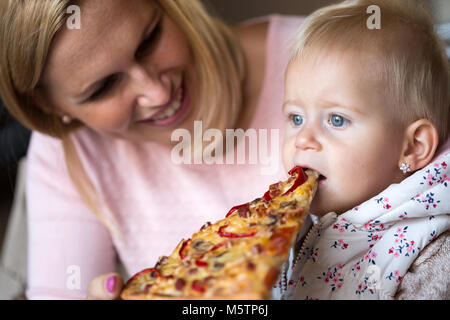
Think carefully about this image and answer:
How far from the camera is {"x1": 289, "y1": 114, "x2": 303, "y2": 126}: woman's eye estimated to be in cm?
66

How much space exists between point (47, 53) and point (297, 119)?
397mm

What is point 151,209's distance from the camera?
0.98 m

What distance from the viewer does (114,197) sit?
3.39ft

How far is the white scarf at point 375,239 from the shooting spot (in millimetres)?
636

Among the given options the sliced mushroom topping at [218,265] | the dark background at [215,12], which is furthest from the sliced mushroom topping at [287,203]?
the dark background at [215,12]

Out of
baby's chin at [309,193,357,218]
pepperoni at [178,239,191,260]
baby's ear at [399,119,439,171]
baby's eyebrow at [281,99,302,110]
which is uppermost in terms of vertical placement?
baby's eyebrow at [281,99,302,110]

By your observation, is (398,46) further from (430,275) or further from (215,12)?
(215,12)

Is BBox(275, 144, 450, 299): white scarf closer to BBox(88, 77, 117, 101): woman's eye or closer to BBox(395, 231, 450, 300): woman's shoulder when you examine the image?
BBox(395, 231, 450, 300): woman's shoulder

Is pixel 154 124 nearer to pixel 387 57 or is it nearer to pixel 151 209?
pixel 151 209

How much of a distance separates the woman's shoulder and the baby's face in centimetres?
11

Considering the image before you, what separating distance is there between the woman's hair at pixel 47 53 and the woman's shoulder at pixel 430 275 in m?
0.43

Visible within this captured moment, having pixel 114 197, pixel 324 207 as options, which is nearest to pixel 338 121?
pixel 324 207

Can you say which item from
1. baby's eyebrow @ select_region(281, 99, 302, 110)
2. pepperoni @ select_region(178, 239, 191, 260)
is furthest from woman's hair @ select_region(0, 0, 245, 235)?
pepperoni @ select_region(178, 239, 191, 260)

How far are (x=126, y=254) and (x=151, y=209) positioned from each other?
Answer: 4.7 inches
